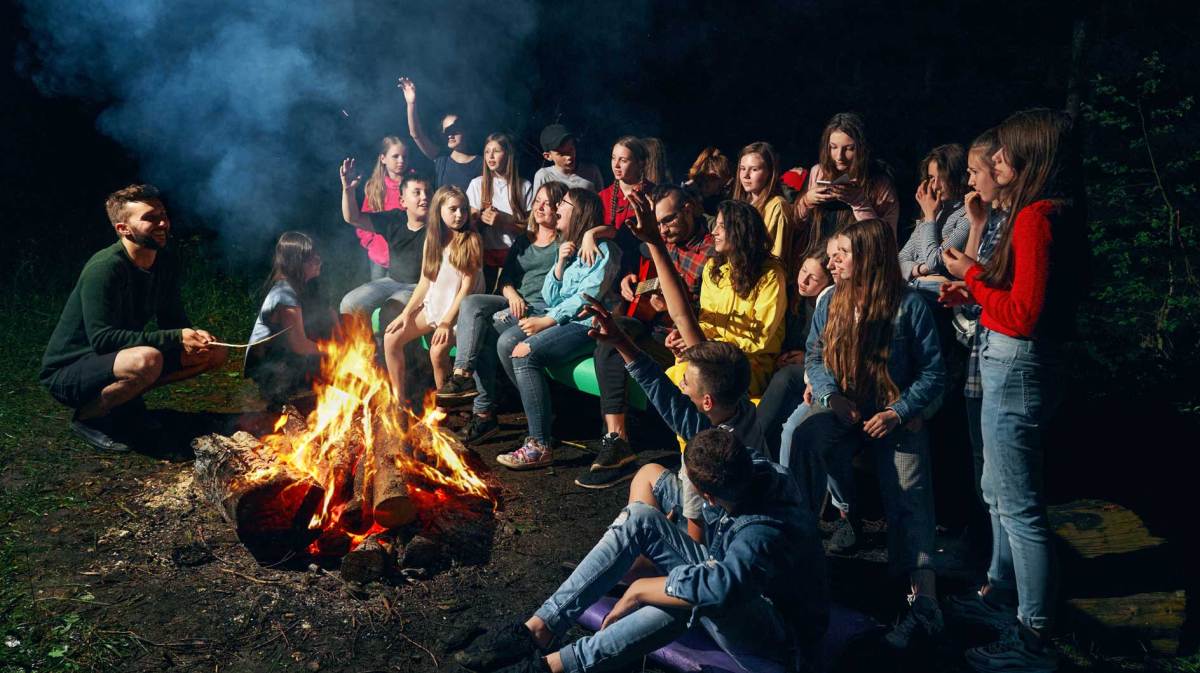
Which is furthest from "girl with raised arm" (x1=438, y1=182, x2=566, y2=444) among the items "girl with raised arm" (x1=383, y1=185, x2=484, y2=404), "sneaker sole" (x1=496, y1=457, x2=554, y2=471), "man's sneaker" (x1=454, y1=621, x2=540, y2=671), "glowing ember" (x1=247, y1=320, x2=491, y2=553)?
"man's sneaker" (x1=454, y1=621, x2=540, y2=671)

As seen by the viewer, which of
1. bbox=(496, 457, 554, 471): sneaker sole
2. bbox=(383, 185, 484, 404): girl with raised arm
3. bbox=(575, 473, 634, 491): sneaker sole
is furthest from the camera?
bbox=(383, 185, 484, 404): girl with raised arm

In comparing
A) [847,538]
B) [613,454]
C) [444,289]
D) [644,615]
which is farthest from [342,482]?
[847,538]

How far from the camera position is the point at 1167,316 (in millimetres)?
7148

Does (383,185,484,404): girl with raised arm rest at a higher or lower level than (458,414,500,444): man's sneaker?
higher

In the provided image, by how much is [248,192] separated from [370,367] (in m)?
4.29

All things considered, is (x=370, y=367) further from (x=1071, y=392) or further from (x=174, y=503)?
(x=1071, y=392)

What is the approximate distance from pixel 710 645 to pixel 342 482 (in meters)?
2.29

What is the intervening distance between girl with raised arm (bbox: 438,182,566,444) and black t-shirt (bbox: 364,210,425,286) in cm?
113

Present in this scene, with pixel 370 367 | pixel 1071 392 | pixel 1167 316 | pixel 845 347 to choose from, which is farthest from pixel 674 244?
pixel 1167 316

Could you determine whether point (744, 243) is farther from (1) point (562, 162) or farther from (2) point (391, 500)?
(1) point (562, 162)

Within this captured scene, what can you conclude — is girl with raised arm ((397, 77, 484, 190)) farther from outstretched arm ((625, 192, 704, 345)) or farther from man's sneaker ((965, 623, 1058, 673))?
man's sneaker ((965, 623, 1058, 673))

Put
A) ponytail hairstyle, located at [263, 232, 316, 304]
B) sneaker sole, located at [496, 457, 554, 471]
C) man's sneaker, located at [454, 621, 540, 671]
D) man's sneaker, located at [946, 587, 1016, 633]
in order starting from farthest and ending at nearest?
1. ponytail hairstyle, located at [263, 232, 316, 304]
2. sneaker sole, located at [496, 457, 554, 471]
3. man's sneaker, located at [946, 587, 1016, 633]
4. man's sneaker, located at [454, 621, 540, 671]

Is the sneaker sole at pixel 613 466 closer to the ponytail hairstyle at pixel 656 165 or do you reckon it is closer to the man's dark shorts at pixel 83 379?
the ponytail hairstyle at pixel 656 165

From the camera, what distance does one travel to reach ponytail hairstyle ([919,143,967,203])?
6109mm
